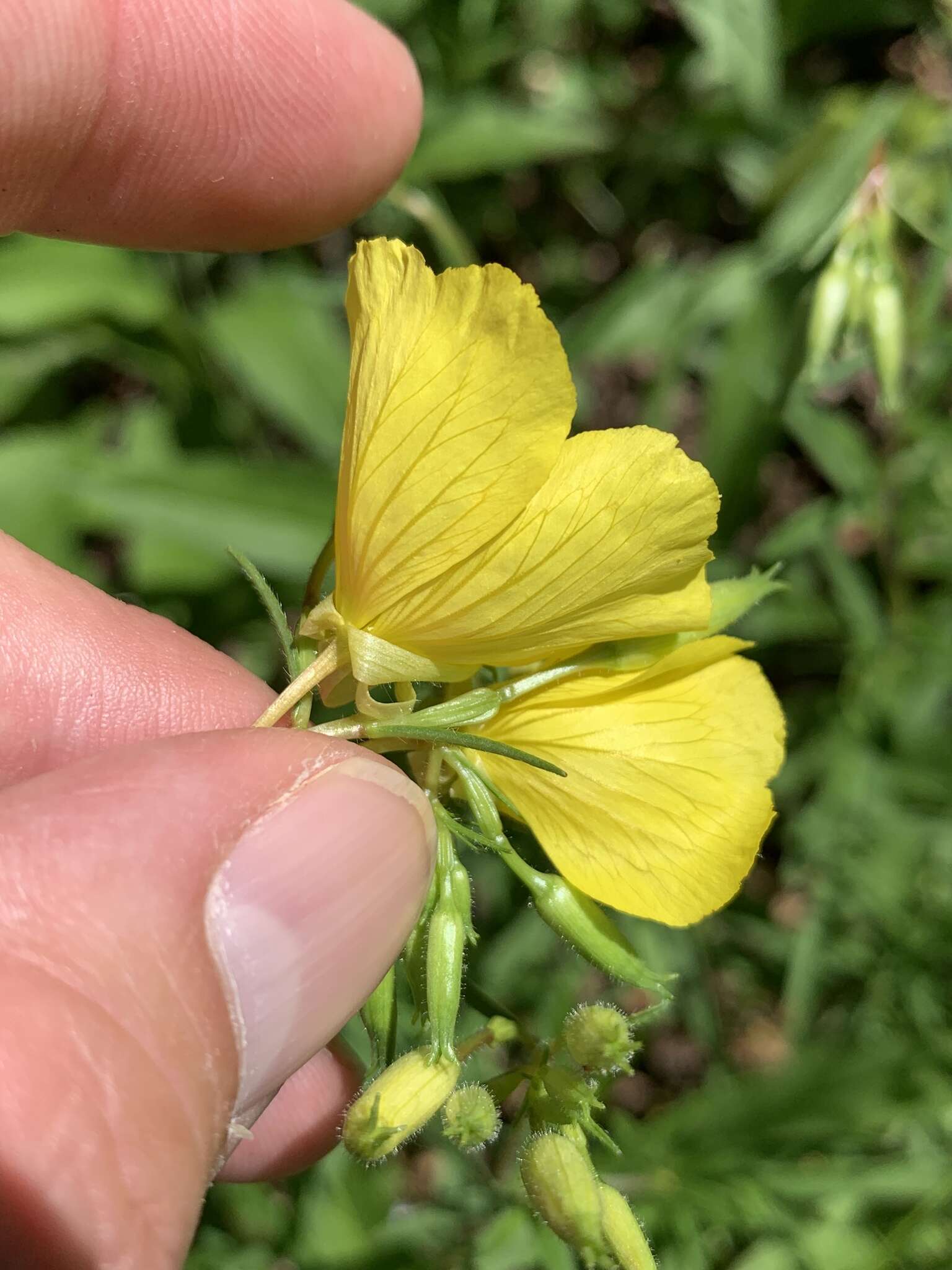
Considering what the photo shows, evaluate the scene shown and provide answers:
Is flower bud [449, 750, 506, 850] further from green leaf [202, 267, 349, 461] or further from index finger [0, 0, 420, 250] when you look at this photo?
green leaf [202, 267, 349, 461]

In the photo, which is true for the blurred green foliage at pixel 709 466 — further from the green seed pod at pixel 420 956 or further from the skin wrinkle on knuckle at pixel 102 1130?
the skin wrinkle on knuckle at pixel 102 1130

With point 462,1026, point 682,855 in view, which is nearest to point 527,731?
point 682,855

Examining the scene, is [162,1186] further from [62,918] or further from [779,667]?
[779,667]

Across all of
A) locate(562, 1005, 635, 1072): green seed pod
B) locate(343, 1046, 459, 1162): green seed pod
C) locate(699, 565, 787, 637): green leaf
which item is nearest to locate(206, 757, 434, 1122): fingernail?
locate(343, 1046, 459, 1162): green seed pod

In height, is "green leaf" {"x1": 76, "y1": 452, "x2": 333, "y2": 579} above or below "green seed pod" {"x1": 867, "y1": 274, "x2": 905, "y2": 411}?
below

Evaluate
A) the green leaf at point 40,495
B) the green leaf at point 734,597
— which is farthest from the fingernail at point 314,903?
the green leaf at point 40,495

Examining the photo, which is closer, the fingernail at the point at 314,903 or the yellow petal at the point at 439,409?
the yellow petal at the point at 439,409

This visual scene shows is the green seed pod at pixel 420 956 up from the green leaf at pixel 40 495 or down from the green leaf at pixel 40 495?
up
